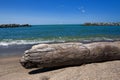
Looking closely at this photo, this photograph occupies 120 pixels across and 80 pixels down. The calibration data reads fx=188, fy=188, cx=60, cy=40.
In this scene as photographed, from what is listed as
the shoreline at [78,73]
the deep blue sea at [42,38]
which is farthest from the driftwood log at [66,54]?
the deep blue sea at [42,38]

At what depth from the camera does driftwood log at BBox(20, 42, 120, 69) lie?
610 centimetres

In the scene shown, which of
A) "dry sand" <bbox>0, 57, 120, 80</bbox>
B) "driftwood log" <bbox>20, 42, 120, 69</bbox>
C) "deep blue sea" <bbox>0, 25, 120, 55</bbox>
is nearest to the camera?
"dry sand" <bbox>0, 57, 120, 80</bbox>

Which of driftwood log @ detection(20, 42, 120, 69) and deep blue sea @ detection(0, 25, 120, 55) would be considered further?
deep blue sea @ detection(0, 25, 120, 55)

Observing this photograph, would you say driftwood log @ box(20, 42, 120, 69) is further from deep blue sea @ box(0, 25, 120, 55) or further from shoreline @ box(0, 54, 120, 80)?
deep blue sea @ box(0, 25, 120, 55)

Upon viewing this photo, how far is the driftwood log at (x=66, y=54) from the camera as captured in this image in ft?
20.0

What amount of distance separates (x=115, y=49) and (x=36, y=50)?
2.88 m

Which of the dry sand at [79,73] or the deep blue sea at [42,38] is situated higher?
→ the dry sand at [79,73]

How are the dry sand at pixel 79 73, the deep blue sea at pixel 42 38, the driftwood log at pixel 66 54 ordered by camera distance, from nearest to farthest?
1. the dry sand at pixel 79 73
2. the driftwood log at pixel 66 54
3. the deep blue sea at pixel 42 38

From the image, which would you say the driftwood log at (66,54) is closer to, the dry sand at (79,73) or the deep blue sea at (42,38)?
the dry sand at (79,73)

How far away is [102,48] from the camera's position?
22.1 ft

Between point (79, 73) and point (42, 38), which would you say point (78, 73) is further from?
point (42, 38)

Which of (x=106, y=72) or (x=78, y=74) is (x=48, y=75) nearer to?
(x=78, y=74)

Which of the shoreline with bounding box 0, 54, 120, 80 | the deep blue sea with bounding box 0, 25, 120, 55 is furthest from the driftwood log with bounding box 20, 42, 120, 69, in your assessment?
the deep blue sea with bounding box 0, 25, 120, 55

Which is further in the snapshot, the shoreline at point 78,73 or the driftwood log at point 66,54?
the driftwood log at point 66,54
